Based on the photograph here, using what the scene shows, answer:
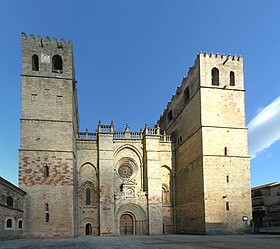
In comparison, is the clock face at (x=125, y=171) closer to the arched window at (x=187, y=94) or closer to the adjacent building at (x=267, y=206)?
the arched window at (x=187, y=94)

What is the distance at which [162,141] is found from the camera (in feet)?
103

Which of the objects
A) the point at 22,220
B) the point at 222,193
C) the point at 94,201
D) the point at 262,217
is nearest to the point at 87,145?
the point at 94,201

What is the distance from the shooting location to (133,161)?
30516 millimetres

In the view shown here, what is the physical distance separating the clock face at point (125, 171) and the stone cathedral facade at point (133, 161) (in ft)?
0.30

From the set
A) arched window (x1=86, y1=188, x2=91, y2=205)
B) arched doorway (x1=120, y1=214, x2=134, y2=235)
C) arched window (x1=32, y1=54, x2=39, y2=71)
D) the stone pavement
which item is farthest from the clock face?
the stone pavement

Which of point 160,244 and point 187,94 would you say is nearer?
point 160,244

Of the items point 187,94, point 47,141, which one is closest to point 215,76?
point 187,94

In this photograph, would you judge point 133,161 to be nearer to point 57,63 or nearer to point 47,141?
point 47,141

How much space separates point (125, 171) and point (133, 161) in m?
1.22

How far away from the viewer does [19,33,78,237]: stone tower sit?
73.7 ft

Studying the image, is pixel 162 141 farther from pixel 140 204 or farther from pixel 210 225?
pixel 210 225

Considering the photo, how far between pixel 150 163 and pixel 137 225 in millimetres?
5496

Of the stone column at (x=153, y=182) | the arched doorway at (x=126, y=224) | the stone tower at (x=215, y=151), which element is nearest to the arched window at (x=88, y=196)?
the arched doorway at (x=126, y=224)

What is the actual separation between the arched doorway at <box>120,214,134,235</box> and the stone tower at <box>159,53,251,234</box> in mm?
4358
